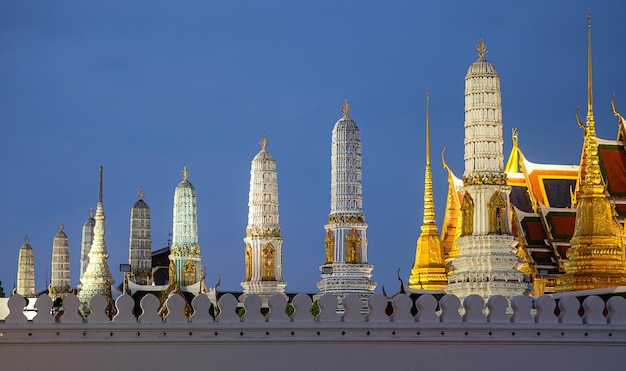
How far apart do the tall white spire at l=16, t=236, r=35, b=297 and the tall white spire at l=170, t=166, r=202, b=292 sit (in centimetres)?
1010

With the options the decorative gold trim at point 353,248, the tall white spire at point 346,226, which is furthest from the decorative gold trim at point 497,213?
the decorative gold trim at point 353,248

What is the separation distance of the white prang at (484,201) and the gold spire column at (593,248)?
341cm

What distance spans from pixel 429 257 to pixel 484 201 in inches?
461

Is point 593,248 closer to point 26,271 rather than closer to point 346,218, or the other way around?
point 346,218

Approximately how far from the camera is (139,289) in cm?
3719

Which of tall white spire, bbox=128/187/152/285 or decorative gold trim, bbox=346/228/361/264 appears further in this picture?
tall white spire, bbox=128/187/152/285

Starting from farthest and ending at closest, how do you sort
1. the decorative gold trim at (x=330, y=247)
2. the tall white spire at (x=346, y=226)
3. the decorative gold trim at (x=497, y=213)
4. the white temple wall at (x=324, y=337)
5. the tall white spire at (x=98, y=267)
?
the tall white spire at (x=98, y=267) → the decorative gold trim at (x=330, y=247) → the tall white spire at (x=346, y=226) → the decorative gold trim at (x=497, y=213) → the white temple wall at (x=324, y=337)

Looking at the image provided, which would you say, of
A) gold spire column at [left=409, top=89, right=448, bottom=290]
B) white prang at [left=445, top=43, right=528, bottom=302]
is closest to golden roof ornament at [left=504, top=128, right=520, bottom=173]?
gold spire column at [left=409, top=89, right=448, bottom=290]

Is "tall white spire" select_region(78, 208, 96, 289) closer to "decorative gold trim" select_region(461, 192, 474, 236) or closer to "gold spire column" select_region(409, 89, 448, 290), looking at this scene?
"gold spire column" select_region(409, 89, 448, 290)

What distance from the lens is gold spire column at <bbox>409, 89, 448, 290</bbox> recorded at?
36250 mm

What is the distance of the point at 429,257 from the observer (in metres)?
36.6

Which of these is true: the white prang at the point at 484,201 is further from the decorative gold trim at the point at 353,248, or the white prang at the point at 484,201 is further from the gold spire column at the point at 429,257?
the gold spire column at the point at 429,257

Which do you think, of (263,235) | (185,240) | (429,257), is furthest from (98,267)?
(429,257)

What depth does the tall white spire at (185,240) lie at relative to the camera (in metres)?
40.3
